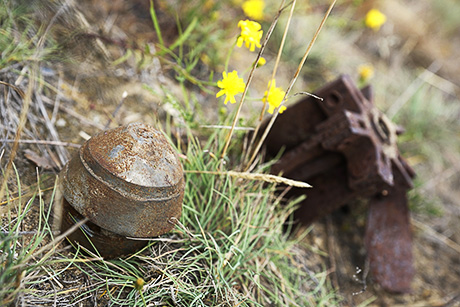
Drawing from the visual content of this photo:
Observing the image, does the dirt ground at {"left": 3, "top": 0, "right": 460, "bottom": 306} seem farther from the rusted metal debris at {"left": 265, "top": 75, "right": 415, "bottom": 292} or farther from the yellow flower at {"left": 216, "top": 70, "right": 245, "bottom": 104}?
the yellow flower at {"left": 216, "top": 70, "right": 245, "bottom": 104}

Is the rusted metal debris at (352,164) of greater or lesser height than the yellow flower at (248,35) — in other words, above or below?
below

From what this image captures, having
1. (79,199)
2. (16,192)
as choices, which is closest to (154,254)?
(79,199)

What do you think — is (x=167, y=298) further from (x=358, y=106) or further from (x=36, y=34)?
(x=36, y=34)

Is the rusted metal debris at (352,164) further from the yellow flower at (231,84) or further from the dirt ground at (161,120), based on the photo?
the yellow flower at (231,84)

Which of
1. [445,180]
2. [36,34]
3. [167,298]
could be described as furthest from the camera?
[445,180]

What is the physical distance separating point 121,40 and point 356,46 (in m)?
3.61

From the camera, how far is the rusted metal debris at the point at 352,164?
7.68 ft

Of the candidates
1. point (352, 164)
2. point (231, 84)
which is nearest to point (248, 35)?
point (231, 84)

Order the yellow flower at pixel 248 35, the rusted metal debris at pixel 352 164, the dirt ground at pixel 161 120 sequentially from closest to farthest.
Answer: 1. the yellow flower at pixel 248 35
2. the rusted metal debris at pixel 352 164
3. the dirt ground at pixel 161 120

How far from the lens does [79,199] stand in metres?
1.51

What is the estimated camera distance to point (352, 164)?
242 centimetres

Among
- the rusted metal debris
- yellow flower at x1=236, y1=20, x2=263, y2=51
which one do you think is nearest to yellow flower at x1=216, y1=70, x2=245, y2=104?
yellow flower at x1=236, y1=20, x2=263, y2=51

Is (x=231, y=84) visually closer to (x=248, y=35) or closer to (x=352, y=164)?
(x=248, y=35)

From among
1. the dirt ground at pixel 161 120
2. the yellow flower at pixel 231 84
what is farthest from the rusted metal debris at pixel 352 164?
the yellow flower at pixel 231 84
